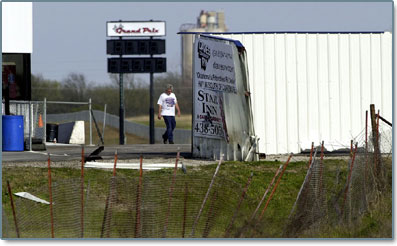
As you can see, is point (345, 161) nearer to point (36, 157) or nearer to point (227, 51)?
point (227, 51)

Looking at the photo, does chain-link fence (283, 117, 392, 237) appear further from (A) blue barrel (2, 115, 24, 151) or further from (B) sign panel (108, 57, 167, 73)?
(B) sign panel (108, 57, 167, 73)

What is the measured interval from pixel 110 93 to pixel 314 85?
56.8 metres

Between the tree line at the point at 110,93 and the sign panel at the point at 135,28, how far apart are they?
2455 cm

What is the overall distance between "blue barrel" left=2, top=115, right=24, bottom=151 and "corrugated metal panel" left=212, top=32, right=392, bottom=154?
16.8ft

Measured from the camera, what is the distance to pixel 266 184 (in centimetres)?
1842

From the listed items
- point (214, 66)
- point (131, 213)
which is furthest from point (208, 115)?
point (131, 213)

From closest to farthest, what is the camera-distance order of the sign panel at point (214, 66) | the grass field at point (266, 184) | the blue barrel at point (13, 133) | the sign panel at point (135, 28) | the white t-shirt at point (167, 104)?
the grass field at point (266, 184) → the sign panel at point (214, 66) → the blue barrel at point (13, 133) → the white t-shirt at point (167, 104) → the sign panel at point (135, 28)

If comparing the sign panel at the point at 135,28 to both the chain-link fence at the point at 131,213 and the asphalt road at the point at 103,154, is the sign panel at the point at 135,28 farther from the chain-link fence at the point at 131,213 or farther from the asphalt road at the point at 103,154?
the chain-link fence at the point at 131,213

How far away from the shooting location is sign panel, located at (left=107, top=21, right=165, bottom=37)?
47938mm

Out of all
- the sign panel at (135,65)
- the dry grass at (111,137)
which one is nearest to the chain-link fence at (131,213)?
the sign panel at (135,65)

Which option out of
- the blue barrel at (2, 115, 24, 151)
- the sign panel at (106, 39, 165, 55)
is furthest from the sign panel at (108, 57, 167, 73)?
the blue barrel at (2, 115, 24, 151)

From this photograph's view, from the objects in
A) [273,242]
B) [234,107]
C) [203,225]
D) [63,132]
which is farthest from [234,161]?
[63,132]

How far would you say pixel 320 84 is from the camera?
22.6 meters

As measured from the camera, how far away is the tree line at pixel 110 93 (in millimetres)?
75625
